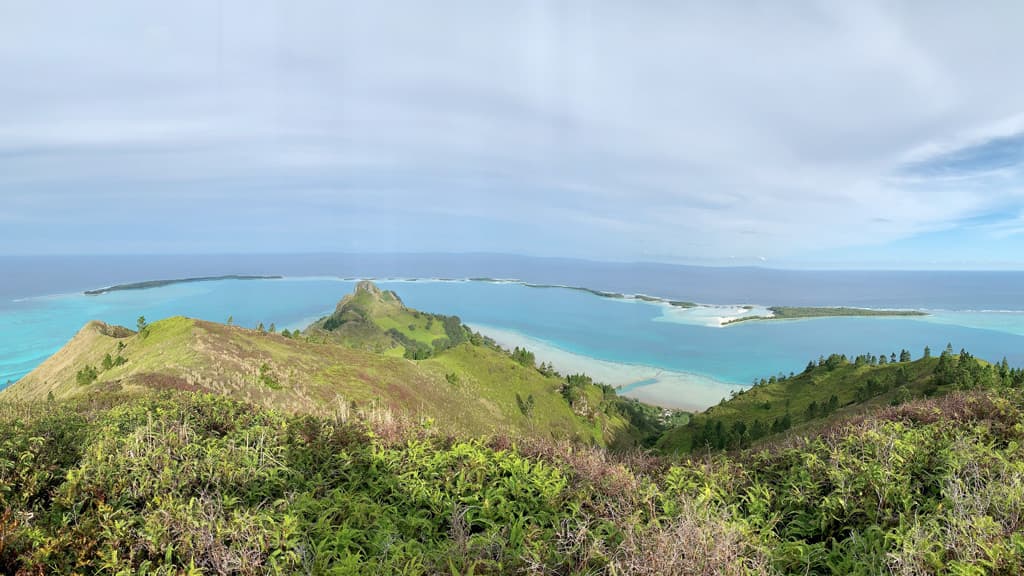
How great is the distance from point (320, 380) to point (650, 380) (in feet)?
406

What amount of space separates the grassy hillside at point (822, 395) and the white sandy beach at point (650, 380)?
28.8 metres

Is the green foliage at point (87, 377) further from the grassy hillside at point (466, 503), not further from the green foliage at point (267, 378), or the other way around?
the grassy hillside at point (466, 503)

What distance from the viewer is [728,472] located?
867cm

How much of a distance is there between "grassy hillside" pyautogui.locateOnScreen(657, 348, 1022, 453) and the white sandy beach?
28.8 m

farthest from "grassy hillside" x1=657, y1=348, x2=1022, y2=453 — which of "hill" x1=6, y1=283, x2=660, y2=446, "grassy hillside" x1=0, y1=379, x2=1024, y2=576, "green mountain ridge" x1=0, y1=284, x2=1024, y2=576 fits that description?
"grassy hillside" x1=0, y1=379, x2=1024, y2=576

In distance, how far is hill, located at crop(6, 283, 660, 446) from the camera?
28156mm

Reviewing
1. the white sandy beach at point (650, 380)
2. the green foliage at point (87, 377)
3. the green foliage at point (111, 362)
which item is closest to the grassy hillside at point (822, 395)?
the white sandy beach at point (650, 380)

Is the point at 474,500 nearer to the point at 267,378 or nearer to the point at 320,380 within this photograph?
the point at 267,378

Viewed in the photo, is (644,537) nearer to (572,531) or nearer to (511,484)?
(572,531)

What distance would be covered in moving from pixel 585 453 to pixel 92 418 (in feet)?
38.1

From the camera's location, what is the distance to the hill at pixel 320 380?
92.4 feet

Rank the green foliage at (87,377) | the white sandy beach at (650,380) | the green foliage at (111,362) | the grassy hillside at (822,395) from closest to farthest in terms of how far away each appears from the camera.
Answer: the green foliage at (87,377)
the green foliage at (111,362)
the grassy hillside at (822,395)
the white sandy beach at (650,380)

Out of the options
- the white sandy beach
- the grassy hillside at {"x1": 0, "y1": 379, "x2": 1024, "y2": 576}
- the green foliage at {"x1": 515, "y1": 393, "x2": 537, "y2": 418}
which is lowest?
the white sandy beach

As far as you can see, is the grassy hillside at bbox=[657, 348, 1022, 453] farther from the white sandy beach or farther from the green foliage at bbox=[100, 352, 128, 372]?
the green foliage at bbox=[100, 352, 128, 372]
